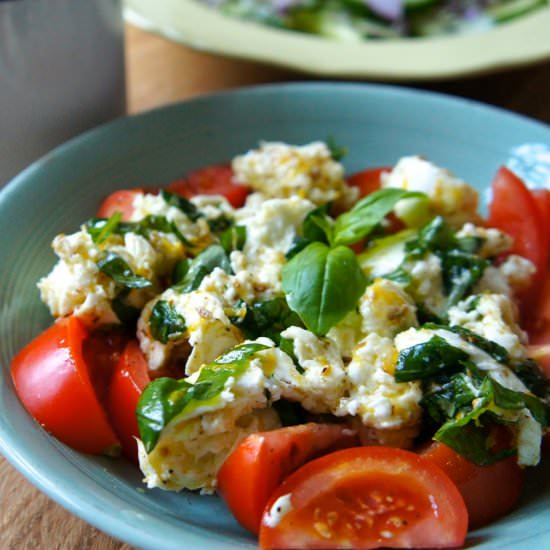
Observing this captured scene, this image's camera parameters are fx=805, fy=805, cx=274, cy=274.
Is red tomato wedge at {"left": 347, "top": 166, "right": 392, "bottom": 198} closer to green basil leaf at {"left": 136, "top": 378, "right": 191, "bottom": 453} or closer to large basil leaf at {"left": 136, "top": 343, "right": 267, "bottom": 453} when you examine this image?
large basil leaf at {"left": 136, "top": 343, "right": 267, "bottom": 453}

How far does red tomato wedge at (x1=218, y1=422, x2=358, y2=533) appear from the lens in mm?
1460

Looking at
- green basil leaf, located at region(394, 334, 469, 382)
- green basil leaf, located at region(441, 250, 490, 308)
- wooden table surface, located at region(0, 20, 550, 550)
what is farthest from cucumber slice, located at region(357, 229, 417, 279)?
wooden table surface, located at region(0, 20, 550, 550)

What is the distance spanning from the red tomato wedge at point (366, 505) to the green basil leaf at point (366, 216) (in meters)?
0.57

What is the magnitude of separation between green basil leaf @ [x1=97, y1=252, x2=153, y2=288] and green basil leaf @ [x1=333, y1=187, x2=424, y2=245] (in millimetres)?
459

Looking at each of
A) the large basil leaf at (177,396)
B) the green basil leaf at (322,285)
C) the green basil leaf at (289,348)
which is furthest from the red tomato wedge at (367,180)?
the large basil leaf at (177,396)

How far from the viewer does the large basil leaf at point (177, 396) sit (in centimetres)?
141

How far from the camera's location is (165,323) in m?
1.73

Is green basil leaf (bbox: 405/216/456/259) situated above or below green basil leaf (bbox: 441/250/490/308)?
above

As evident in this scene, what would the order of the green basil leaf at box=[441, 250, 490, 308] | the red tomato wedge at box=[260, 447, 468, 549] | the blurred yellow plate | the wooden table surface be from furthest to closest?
the wooden table surface < the blurred yellow plate < the green basil leaf at box=[441, 250, 490, 308] < the red tomato wedge at box=[260, 447, 468, 549]

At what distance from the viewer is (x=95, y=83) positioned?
97.6 inches

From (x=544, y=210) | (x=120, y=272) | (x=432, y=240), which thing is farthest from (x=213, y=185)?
(x=544, y=210)

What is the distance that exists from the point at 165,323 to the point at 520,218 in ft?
3.18

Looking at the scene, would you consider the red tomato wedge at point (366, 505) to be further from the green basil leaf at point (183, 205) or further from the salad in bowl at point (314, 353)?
the green basil leaf at point (183, 205)

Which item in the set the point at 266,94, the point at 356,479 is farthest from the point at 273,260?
the point at 266,94
